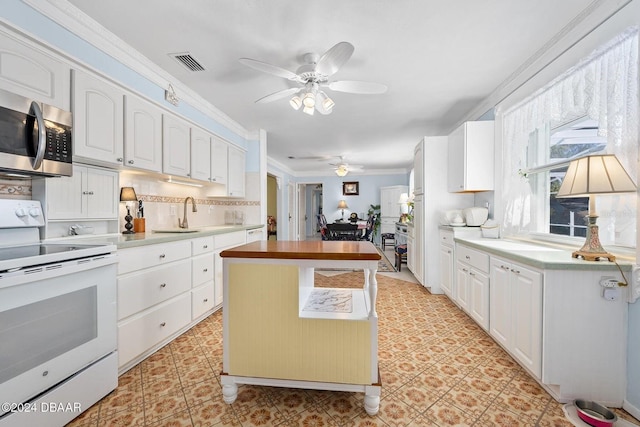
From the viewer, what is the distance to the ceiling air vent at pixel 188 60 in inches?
95.2

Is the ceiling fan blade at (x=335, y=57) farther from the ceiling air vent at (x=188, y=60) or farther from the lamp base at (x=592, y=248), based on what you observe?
the lamp base at (x=592, y=248)

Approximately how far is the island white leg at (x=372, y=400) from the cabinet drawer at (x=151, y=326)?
1640 millimetres

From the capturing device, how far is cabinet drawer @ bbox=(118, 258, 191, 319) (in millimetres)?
1927

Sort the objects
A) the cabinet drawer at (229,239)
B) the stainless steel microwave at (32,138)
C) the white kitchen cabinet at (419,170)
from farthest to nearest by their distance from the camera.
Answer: the white kitchen cabinet at (419,170) → the cabinet drawer at (229,239) → the stainless steel microwave at (32,138)

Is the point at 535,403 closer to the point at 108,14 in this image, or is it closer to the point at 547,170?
the point at 547,170

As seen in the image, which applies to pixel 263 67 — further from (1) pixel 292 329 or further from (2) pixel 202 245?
(1) pixel 292 329

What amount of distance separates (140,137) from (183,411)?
6.93 feet

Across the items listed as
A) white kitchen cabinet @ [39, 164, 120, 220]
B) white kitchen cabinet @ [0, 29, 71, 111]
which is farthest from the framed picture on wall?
white kitchen cabinet @ [0, 29, 71, 111]

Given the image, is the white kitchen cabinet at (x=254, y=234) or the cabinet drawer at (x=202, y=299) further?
the white kitchen cabinet at (x=254, y=234)

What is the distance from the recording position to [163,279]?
2287mm

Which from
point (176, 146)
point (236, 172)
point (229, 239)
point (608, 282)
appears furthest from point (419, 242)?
point (176, 146)

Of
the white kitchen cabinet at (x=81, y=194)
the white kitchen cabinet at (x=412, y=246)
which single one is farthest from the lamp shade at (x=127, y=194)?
the white kitchen cabinet at (x=412, y=246)

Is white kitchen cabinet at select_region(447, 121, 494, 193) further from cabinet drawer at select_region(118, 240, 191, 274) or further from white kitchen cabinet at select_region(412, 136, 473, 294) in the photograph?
cabinet drawer at select_region(118, 240, 191, 274)

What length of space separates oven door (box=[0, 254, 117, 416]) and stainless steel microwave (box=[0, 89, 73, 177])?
2.05 feet
